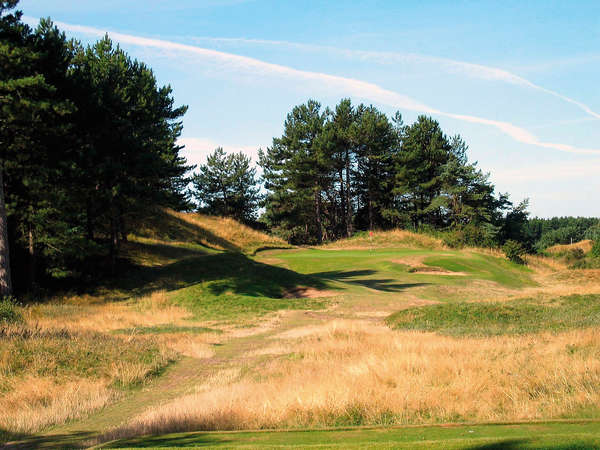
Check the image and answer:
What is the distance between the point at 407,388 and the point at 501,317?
9.36m

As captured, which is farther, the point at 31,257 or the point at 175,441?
the point at 31,257

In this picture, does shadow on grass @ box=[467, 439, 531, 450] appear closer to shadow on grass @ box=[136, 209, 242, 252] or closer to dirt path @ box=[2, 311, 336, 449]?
dirt path @ box=[2, 311, 336, 449]

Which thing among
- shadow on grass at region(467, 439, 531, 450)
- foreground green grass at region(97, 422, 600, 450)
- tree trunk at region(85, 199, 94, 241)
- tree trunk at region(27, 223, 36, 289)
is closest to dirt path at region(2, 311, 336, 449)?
foreground green grass at region(97, 422, 600, 450)

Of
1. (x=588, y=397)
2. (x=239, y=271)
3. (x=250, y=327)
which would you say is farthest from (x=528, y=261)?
(x=588, y=397)

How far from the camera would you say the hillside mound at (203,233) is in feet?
156

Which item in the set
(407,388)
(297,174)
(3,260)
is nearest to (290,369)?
(407,388)

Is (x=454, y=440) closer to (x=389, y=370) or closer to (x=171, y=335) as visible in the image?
(x=389, y=370)

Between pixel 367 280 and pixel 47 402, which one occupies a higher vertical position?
pixel 47 402

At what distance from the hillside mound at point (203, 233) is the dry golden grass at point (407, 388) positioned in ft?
121

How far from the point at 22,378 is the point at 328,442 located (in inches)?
280

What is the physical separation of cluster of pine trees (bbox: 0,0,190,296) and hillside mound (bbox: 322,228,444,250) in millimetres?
27069

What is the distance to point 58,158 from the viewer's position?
969 inches

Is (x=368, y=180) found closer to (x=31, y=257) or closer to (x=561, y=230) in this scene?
(x=31, y=257)

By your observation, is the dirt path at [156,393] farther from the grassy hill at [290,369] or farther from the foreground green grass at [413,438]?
the foreground green grass at [413,438]
